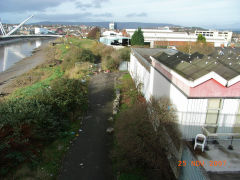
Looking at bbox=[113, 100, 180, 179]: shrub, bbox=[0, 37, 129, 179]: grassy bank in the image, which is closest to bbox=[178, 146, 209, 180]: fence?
bbox=[113, 100, 180, 179]: shrub

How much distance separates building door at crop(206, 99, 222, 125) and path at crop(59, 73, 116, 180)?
406 centimetres

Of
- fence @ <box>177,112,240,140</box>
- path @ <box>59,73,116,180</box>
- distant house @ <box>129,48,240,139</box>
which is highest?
distant house @ <box>129,48,240,139</box>

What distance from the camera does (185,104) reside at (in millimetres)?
6180

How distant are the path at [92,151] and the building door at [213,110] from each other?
4.06 metres

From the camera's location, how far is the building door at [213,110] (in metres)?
6.18

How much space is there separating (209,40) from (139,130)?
45.6 metres

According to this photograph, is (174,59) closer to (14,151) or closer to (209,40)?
(14,151)

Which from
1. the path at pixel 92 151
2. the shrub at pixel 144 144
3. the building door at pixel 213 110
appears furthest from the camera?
the path at pixel 92 151

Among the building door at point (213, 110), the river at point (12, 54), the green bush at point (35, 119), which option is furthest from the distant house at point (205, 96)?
the river at point (12, 54)

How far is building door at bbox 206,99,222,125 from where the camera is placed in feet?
20.3

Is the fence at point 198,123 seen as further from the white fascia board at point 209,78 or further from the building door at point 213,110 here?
the white fascia board at point 209,78

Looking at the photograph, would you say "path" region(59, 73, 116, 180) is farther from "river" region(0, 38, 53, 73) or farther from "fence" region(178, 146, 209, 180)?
"river" region(0, 38, 53, 73)

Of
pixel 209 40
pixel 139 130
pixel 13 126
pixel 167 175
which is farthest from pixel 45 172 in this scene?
pixel 209 40

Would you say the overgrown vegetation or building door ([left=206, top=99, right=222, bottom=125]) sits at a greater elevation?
building door ([left=206, top=99, right=222, bottom=125])
